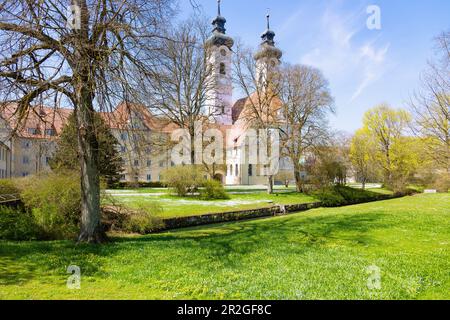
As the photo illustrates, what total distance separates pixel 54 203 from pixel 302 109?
23200 millimetres

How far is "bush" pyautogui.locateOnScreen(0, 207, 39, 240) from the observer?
991 cm

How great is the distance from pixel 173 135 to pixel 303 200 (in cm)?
1311

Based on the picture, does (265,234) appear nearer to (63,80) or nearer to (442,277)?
(442,277)

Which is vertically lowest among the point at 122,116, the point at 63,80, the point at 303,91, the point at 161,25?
the point at 122,116

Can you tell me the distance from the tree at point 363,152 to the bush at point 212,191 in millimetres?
20945

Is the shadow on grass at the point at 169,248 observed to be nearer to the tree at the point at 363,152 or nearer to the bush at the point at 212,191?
the bush at the point at 212,191

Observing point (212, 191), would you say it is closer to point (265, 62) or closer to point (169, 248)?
point (265, 62)

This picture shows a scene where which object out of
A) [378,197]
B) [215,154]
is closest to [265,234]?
[378,197]

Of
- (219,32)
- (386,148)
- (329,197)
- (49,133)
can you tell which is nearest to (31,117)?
(49,133)

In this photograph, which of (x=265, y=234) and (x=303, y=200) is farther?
(x=303, y=200)

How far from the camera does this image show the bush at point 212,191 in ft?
80.9

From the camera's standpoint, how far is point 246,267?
6.41m

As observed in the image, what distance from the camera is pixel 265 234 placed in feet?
35.0

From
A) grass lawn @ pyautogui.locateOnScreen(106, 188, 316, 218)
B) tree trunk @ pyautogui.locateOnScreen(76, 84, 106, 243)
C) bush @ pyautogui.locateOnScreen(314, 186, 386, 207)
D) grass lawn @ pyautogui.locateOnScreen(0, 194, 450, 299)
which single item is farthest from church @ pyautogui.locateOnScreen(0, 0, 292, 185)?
bush @ pyautogui.locateOnScreen(314, 186, 386, 207)
